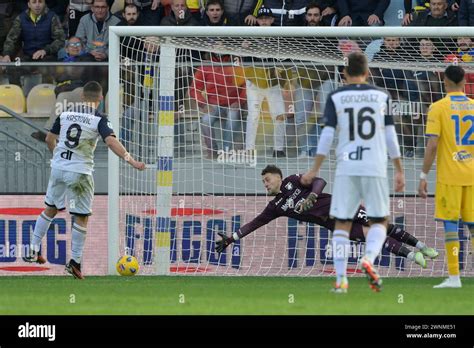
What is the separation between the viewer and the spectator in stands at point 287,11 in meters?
17.8

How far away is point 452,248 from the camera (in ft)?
39.0

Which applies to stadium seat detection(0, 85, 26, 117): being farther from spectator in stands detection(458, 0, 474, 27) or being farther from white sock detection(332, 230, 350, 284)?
white sock detection(332, 230, 350, 284)

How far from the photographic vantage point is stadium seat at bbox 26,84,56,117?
52.6ft

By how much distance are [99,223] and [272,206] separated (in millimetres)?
2425

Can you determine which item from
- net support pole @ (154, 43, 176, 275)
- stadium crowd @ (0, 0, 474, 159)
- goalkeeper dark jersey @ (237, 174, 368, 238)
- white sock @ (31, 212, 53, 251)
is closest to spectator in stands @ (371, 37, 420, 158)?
stadium crowd @ (0, 0, 474, 159)

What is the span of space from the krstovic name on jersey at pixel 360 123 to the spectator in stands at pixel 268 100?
5207 millimetres

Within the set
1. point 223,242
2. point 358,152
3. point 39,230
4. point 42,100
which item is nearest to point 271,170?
point 223,242

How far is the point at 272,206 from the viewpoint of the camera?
14.5 m

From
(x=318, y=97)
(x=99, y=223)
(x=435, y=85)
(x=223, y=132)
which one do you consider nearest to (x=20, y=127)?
(x=99, y=223)

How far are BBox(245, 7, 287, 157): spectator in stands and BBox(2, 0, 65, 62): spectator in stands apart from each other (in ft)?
12.0

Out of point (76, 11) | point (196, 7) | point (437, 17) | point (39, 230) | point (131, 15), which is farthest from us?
point (76, 11)

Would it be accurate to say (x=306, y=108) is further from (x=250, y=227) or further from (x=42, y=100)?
(x=42, y=100)

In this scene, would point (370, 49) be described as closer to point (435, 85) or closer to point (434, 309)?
point (435, 85)

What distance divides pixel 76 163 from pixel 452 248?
14.0 ft
